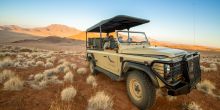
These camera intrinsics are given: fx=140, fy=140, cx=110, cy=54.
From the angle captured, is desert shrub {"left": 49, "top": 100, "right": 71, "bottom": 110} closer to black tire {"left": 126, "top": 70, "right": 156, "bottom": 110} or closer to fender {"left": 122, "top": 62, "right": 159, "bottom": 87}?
black tire {"left": 126, "top": 70, "right": 156, "bottom": 110}

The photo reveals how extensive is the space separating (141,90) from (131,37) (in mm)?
2851

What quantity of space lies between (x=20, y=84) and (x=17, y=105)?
5.73ft

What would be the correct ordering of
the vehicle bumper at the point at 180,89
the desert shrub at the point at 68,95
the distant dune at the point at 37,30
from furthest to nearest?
the distant dune at the point at 37,30, the desert shrub at the point at 68,95, the vehicle bumper at the point at 180,89

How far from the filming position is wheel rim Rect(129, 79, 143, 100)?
401 centimetres

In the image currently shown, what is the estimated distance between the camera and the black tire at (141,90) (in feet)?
11.8

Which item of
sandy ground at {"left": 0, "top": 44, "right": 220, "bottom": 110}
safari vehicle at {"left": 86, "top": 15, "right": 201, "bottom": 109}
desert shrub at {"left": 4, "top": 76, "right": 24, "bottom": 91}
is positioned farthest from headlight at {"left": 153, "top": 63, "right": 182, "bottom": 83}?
desert shrub at {"left": 4, "top": 76, "right": 24, "bottom": 91}

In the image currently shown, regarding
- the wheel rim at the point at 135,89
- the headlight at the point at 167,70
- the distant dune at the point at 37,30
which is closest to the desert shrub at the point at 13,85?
the wheel rim at the point at 135,89

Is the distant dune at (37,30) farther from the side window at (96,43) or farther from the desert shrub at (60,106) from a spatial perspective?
the desert shrub at (60,106)

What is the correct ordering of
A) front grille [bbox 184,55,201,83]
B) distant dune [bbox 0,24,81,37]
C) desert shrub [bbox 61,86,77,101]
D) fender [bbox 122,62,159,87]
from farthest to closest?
distant dune [bbox 0,24,81,37], desert shrub [bbox 61,86,77,101], front grille [bbox 184,55,201,83], fender [bbox 122,62,159,87]

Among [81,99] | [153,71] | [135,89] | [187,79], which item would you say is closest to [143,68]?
[153,71]

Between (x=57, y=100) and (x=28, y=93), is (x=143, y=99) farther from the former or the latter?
(x=28, y=93)

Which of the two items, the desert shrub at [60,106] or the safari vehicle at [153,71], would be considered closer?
the safari vehicle at [153,71]

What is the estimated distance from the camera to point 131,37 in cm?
607

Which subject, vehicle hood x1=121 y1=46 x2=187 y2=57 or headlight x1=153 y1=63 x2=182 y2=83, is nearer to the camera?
headlight x1=153 y1=63 x2=182 y2=83
